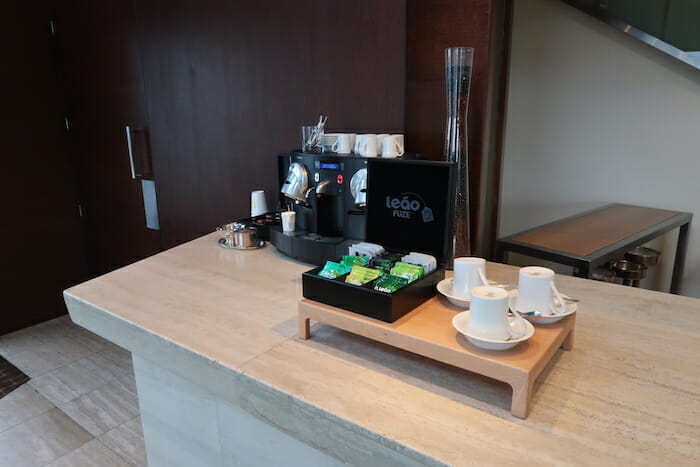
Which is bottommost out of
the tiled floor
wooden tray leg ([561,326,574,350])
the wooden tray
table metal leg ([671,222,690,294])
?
the tiled floor

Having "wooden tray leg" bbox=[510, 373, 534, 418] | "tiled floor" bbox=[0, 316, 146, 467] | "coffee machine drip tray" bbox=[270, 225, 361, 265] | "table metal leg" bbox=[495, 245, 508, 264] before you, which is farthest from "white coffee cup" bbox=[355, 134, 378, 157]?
"tiled floor" bbox=[0, 316, 146, 467]

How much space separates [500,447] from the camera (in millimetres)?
632

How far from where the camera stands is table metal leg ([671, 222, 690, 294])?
228 cm

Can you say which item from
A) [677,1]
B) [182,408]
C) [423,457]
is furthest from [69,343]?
[677,1]

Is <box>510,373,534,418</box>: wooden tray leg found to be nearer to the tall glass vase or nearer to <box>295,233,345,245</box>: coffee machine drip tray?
the tall glass vase

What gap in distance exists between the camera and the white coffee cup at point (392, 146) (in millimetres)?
1388

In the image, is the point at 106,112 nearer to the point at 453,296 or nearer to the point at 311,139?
the point at 311,139

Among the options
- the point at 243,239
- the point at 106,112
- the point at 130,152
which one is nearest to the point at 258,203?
the point at 243,239

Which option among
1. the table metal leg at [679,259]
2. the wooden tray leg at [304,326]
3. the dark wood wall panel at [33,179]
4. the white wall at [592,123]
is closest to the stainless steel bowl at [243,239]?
the wooden tray leg at [304,326]

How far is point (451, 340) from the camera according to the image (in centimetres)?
79

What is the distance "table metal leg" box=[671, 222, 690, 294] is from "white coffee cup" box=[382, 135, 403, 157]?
1712mm

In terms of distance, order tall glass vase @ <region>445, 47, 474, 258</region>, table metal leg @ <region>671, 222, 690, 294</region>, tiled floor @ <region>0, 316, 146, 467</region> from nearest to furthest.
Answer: tall glass vase @ <region>445, 47, 474, 258</region>
tiled floor @ <region>0, 316, 146, 467</region>
table metal leg @ <region>671, 222, 690, 294</region>

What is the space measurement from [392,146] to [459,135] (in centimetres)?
20

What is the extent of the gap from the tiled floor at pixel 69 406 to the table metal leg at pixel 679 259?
2.65 m
